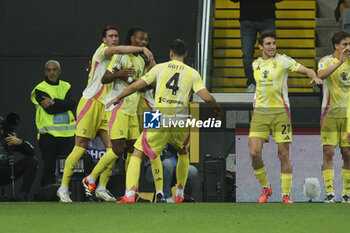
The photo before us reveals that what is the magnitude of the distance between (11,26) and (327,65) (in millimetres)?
7523

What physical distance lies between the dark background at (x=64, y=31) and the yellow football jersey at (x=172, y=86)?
581cm

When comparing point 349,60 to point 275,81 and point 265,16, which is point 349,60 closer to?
point 275,81

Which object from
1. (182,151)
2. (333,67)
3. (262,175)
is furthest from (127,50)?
(333,67)

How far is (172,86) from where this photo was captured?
11133 millimetres

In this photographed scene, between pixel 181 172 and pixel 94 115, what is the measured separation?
50.6 inches

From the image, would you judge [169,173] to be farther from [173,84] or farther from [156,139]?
[173,84]

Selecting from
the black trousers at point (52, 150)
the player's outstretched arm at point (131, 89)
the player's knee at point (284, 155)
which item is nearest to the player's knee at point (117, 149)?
the player's outstretched arm at point (131, 89)

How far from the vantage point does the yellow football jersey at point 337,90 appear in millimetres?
11523

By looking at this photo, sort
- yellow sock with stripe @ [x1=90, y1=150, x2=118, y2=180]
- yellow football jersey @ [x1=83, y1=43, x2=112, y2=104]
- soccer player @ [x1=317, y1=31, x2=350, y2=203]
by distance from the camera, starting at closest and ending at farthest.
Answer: soccer player @ [x1=317, y1=31, x2=350, y2=203], yellow sock with stripe @ [x1=90, y1=150, x2=118, y2=180], yellow football jersey @ [x1=83, y1=43, x2=112, y2=104]

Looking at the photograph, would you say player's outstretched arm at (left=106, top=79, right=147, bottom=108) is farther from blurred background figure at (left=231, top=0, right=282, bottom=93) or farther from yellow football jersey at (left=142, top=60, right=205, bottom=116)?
blurred background figure at (left=231, top=0, right=282, bottom=93)

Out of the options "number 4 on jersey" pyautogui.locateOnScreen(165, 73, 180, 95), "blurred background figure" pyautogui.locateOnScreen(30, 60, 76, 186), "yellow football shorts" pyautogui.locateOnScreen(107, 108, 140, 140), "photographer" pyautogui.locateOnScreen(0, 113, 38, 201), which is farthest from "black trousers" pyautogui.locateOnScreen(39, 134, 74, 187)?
"number 4 on jersey" pyautogui.locateOnScreen(165, 73, 180, 95)

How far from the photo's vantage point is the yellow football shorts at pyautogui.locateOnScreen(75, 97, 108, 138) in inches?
465

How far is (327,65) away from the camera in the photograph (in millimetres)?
11484

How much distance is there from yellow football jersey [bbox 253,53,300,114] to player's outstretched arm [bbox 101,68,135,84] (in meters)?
1.52
